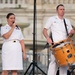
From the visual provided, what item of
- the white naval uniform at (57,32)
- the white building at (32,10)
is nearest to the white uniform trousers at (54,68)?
the white naval uniform at (57,32)

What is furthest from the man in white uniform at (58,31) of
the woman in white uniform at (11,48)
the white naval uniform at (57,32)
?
the woman in white uniform at (11,48)

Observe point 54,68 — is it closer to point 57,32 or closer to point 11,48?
point 57,32

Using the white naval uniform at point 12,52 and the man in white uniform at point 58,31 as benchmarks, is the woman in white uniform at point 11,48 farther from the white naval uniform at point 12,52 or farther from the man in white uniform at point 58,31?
the man in white uniform at point 58,31

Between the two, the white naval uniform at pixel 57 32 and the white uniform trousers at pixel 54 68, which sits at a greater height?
the white naval uniform at pixel 57 32

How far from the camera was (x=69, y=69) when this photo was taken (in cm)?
621

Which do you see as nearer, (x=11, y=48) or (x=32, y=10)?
(x=11, y=48)

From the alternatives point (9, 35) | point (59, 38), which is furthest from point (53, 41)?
point (9, 35)

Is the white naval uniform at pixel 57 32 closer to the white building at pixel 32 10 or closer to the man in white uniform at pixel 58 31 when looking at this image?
the man in white uniform at pixel 58 31

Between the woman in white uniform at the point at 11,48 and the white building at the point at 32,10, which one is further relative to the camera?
the white building at the point at 32,10

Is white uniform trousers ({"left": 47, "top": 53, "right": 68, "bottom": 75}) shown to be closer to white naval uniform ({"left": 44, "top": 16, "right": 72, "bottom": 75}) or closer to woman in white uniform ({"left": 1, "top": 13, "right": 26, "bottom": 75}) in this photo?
white naval uniform ({"left": 44, "top": 16, "right": 72, "bottom": 75})

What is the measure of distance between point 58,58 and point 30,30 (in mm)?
7899

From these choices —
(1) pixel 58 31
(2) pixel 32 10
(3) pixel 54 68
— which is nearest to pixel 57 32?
(1) pixel 58 31

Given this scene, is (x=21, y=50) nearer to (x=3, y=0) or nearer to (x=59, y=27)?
(x=59, y=27)

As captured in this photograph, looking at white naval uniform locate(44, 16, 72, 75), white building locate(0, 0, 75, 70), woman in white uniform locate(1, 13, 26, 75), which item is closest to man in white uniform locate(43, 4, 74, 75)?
white naval uniform locate(44, 16, 72, 75)
